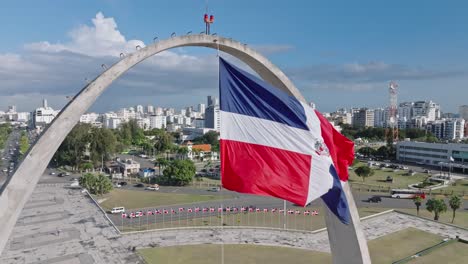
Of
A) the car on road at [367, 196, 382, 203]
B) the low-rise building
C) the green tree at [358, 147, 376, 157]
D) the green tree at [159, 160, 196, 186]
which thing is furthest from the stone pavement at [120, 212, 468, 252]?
the green tree at [358, 147, 376, 157]

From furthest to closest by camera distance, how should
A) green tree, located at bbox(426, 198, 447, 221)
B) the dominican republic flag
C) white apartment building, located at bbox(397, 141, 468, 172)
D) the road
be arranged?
white apartment building, located at bbox(397, 141, 468, 172), the road, green tree, located at bbox(426, 198, 447, 221), the dominican republic flag

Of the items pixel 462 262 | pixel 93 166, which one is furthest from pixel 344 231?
pixel 93 166

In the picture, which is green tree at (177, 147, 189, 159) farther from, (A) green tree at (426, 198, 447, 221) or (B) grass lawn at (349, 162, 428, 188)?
(A) green tree at (426, 198, 447, 221)

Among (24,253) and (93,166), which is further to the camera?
(93,166)

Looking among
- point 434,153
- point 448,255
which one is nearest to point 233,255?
point 448,255

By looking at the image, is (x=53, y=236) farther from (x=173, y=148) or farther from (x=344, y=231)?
(x=173, y=148)

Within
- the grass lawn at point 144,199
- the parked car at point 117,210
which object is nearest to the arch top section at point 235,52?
the parked car at point 117,210
